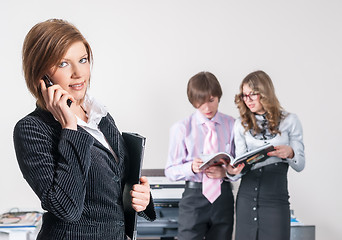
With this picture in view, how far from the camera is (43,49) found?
3.38 feet

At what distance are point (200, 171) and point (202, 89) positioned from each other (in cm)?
52

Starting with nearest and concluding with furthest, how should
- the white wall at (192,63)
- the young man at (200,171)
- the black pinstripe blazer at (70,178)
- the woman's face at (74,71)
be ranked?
the black pinstripe blazer at (70,178)
the woman's face at (74,71)
the young man at (200,171)
the white wall at (192,63)

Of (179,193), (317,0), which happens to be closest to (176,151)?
(179,193)

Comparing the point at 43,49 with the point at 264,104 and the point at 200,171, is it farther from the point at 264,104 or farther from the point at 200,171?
the point at 264,104

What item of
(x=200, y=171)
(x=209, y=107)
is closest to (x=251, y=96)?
(x=209, y=107)

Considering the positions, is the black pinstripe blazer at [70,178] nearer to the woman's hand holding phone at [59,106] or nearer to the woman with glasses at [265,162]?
the woman's hand holding phone at [59,106]

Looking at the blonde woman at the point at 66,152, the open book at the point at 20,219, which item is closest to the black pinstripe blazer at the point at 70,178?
the blonde woman at the point at 66,152

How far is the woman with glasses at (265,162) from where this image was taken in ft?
7.24

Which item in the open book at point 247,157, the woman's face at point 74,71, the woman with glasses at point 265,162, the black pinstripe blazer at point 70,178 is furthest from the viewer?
the woman with glasses at point 265,162

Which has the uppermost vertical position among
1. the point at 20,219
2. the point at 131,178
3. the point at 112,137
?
the point at 112,137

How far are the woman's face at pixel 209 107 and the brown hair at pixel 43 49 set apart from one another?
1.42 m

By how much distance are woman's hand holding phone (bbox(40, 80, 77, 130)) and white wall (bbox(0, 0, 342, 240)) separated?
6.15ft

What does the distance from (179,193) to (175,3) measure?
1470 mm

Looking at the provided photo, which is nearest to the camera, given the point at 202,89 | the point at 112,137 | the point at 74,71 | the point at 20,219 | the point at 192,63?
the point at 74,71
